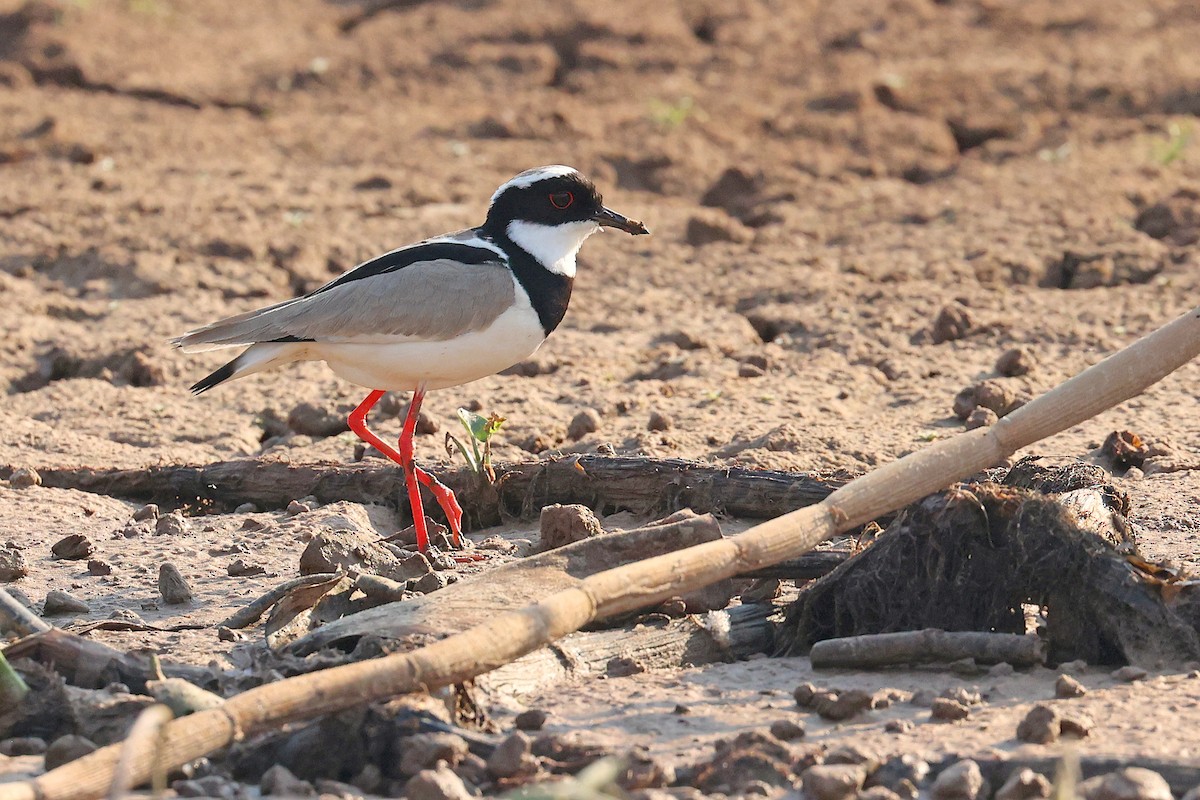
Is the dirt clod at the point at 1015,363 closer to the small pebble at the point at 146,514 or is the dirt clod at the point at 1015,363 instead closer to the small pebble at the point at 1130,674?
the small pebble at the point at 1130,674

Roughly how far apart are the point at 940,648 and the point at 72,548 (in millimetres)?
2857

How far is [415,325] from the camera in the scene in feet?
19.1

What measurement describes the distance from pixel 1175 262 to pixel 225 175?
571 cm

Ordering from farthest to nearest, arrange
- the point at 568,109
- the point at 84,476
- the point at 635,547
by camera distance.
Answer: the point at 568,109 → the point at 84,476 → the point at 635,547

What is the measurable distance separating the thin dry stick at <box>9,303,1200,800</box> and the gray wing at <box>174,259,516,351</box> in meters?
2.07

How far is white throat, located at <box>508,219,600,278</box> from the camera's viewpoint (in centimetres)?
613

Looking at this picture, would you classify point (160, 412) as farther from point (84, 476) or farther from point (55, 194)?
point (55, 194)

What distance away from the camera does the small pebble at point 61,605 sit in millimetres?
4672

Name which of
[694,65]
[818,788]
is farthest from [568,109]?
[818,788]

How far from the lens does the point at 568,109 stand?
36.2ft

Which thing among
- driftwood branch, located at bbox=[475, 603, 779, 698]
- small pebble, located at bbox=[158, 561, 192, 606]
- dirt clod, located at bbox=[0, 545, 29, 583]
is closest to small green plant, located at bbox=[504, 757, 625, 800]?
driftwood branch, located at bbox=[475, 603, 779, 698]

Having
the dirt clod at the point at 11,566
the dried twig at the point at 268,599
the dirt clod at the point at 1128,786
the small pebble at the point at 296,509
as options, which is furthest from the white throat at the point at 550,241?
the dirt clod at the point at 1128,786

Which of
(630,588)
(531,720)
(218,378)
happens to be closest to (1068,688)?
(630,588)

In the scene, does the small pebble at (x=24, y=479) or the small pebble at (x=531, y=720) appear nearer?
the small pebble at (x=531, y=720)
